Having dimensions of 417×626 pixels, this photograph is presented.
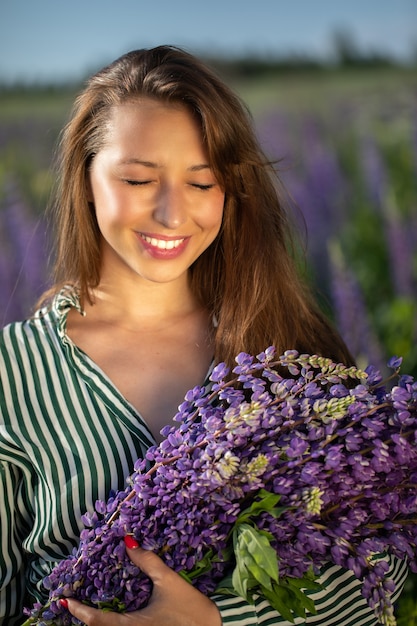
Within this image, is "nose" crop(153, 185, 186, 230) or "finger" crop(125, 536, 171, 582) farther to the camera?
"nose" crop(153, 185, 186, 230)

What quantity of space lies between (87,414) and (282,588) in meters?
0.57

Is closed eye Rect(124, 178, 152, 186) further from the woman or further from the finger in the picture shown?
the finger

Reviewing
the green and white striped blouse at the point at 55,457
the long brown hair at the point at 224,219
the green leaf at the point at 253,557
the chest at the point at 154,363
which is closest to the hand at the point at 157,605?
the green leaf at the point at 253,557

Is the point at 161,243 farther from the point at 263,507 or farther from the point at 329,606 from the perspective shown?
the point at 329,606

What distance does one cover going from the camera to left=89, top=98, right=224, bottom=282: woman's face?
71.0 inches

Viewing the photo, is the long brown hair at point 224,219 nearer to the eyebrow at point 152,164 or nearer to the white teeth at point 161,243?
the eyebrow at point 152,164

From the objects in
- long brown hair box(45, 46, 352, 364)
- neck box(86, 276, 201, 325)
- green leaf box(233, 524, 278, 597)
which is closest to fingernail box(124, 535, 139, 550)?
green leaf box(233, 524, 278, 597)

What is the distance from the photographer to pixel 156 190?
181cm

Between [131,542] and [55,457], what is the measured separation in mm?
385

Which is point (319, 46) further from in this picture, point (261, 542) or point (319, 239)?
point (261, 542)

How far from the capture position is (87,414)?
1874mm

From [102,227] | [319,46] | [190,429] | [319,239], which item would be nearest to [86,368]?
[102,227]

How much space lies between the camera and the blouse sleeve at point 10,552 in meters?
1.86

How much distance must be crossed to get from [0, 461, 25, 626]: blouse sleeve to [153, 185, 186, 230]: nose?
0.60m
